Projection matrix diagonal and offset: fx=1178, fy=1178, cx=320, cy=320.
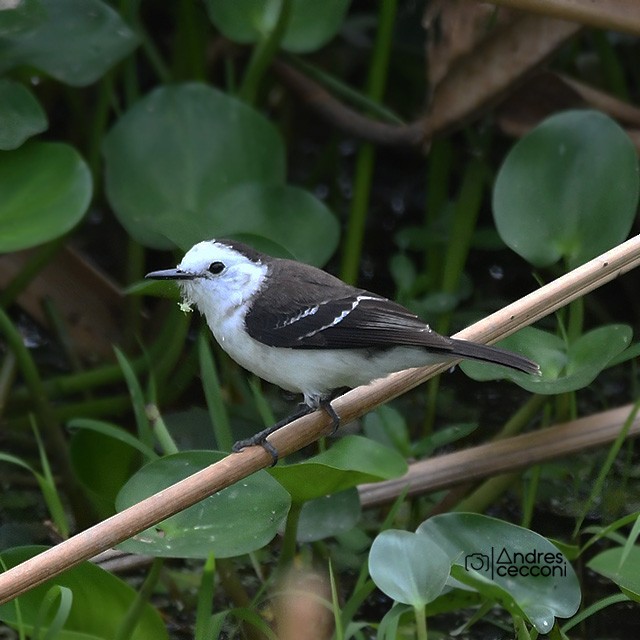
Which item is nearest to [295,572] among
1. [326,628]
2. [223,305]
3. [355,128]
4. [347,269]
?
[326,628]

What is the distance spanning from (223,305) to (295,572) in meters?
0.71

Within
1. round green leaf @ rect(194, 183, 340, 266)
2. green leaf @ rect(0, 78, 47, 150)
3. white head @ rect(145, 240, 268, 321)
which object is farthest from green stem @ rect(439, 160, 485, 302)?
green leaf @ rect(0, 78, 47, 150)

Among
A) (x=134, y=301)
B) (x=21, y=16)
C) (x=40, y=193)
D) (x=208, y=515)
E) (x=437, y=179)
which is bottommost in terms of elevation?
(x=134, y=301)

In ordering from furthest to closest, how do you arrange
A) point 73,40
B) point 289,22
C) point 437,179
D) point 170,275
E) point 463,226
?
1. point 437,179
2. point 463,226
3. point 289,22
4. point 73,40
5. point 170,275

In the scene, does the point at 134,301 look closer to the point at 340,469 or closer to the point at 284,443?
the point at 284,443

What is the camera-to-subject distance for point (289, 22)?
3738 mm

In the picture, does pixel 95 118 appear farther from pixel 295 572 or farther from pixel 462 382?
pixel 295 572

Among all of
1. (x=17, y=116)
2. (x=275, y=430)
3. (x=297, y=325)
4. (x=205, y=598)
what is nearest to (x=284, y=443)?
(x=275, y=430)

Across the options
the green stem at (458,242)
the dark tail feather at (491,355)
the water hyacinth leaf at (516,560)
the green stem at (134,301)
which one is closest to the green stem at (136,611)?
the water hyacinth leaf at (516,560)

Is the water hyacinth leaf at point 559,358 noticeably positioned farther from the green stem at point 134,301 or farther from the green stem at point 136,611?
the green stem at point 134,301

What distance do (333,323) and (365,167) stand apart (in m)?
1.53

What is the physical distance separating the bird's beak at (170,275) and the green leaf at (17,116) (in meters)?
0.74

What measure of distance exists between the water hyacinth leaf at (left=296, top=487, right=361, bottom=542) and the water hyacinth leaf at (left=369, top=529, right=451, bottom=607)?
20.2 inches

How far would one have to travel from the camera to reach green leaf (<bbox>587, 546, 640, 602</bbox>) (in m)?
2.45
